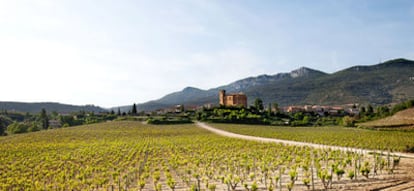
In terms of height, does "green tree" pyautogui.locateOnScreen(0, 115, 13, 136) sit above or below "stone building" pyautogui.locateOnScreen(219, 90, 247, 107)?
below

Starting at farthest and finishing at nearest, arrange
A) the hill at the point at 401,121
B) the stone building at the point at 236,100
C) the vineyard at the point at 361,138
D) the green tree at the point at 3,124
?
the stone building at the point at 236,100, the green tree at the point at 3,124, the hill at the point at 401,121, the vineyard at the point at 361,138

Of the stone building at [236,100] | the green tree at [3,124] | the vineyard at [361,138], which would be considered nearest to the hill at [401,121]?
the vineyard at [361,138]

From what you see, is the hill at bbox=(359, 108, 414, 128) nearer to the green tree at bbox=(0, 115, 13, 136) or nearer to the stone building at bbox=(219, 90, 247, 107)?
the stone building at bbox=(219, 90, 247, 107)

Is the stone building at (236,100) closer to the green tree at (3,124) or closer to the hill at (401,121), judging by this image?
the hill at (401,121)

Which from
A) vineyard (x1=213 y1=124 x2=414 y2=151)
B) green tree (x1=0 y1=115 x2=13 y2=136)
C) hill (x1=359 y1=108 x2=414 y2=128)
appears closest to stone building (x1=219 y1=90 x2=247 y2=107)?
hill (x1=359 y1=108 x2=414 y2=128)

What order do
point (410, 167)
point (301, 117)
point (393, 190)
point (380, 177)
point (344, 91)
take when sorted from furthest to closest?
point (344, 91)
point (301, 117)
point (410, 167)
point (380, 177)
point (393, 190)

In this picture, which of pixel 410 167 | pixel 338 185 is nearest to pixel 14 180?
pixel 338 185

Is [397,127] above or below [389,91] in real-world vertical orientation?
below

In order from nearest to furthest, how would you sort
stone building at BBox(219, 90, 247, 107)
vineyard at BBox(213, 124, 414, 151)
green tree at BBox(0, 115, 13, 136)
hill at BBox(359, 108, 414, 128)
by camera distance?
vineyard at BBox(213, 124, 414, 151)
hill at BBox(359, 108, 414, 128)
green tree at BBox(0, 115, 13, 136)
stone building at BBox(219, 90, 247, 107)

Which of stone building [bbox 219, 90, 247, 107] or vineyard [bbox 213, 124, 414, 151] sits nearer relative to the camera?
vineyard [bbox 213, 124, 414, 151]

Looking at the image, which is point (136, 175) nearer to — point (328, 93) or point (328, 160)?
point (328, 160)

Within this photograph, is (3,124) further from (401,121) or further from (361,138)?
(401,121)

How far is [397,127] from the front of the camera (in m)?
66.9

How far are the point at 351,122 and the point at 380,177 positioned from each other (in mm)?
75630
